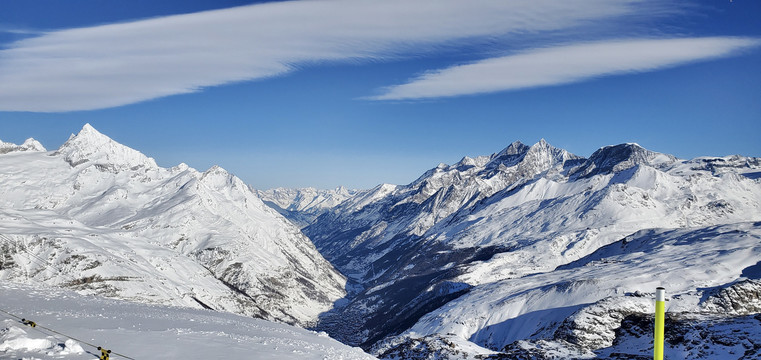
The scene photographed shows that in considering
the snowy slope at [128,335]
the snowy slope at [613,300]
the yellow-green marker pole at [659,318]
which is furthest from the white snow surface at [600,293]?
the yellow-green marker pole at [659,318]

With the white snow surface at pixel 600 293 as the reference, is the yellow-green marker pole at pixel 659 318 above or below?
above

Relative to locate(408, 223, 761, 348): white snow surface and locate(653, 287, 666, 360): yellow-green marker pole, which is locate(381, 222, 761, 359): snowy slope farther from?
locate(653, 287, 666, 360): yellow-green marker pole

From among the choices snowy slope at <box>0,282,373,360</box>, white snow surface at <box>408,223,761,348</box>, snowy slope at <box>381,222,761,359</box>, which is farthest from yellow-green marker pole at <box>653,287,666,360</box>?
white snow surface at <box>408,223,761,348</box>

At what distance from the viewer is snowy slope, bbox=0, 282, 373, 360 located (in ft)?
120

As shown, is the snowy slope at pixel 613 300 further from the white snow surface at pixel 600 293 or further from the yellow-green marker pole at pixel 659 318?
the yellow-green marker pole at pixel 659 318

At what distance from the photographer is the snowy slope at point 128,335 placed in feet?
120

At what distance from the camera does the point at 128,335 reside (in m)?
45.0

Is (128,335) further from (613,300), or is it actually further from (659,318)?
(613,300)

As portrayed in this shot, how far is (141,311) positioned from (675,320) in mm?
94439

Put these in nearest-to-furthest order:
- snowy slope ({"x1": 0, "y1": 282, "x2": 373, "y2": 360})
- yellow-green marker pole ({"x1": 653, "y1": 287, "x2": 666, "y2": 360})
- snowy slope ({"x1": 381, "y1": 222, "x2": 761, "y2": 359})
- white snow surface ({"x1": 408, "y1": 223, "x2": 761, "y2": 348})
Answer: yellow-green marker pole ({"x1": 653, "y1": 287, "x2": 666, "y2": 360}), snowy slope ({"x1": 0, "y1": 282, "x2": 373, "y2": 360}), snowy slope ({"x1": 381, "y1": 222, "x2": 761, "y2": 359}), white snow surface ({"x1": 408, "y1": 223, "x2": 761, "y2": 348})

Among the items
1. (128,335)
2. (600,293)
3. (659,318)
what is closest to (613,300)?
(600,293)

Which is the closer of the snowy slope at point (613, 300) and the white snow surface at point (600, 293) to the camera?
the snowy slope at point (613, 300)

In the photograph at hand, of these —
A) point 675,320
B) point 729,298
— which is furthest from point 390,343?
point 729,298

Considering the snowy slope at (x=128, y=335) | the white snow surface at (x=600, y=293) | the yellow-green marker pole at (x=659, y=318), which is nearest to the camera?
the yellow-green marker pole at (x=659, y=318)
